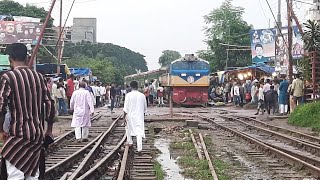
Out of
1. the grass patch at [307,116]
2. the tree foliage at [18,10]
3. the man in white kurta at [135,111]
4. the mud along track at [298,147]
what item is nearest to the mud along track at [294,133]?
the mud along track at [298,147]

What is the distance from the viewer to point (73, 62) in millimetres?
66375

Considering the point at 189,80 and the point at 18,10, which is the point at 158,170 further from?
the point at 18,10

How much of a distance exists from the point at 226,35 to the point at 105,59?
21561 mm

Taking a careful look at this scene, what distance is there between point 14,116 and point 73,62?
62.6 meters

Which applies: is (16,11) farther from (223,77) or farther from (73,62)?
(223,77)

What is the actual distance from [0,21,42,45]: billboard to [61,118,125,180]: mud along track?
2102 cm

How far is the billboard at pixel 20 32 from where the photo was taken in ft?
128

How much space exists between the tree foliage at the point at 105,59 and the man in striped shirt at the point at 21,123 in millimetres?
58882

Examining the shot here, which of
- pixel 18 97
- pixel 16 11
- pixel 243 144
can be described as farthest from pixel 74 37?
pixel 18 97

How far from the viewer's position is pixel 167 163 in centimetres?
1112

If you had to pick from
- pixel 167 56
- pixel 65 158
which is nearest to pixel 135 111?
pixel 65 158

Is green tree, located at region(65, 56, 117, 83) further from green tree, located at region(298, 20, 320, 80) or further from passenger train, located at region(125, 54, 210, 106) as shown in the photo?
green tree, located at region(298, 20, 320, 80)

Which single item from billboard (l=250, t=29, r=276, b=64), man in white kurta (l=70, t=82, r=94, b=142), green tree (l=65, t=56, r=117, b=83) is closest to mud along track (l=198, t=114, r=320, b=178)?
man in white kurta (l=70, t=82, r=94, b=142)

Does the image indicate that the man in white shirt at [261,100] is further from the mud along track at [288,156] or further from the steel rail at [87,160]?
the steel rail at [87,160]
